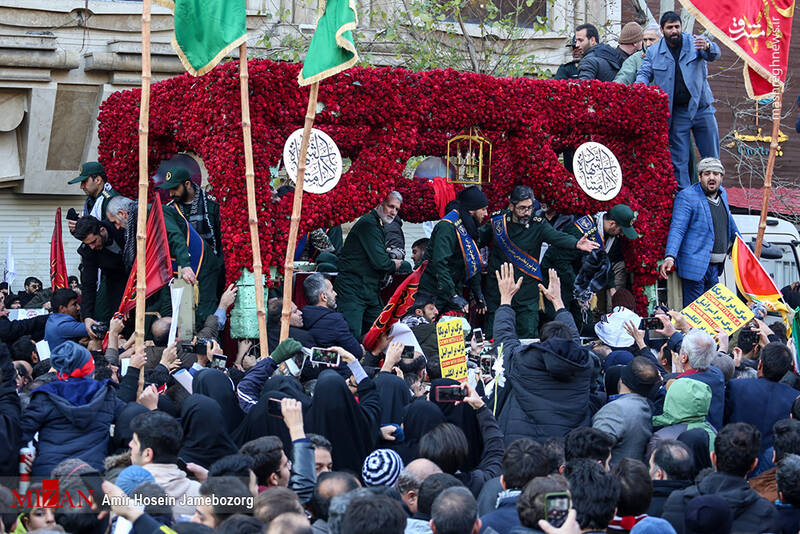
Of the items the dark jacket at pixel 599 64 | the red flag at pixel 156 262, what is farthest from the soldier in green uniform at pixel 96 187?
the dark jacket at pixel 599 64

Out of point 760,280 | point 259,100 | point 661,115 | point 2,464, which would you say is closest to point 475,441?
point 2,464

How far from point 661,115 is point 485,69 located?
221 inches

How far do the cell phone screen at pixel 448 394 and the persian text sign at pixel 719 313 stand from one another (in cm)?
340

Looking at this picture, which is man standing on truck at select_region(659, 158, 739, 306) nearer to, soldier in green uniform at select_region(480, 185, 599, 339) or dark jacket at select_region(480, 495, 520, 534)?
soldier in green uniform at select_region(480, 185, 599, 339)

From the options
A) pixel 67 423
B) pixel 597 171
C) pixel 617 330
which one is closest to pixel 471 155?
pixel 597 171

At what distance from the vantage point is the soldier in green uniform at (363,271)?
12680 mm

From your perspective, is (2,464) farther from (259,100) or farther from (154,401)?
(259,100)

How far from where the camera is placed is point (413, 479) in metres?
6.00

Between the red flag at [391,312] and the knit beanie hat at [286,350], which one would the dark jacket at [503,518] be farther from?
the red flag at [391,312]

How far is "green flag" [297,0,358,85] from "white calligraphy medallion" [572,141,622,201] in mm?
4466

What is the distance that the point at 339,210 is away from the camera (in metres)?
12.6

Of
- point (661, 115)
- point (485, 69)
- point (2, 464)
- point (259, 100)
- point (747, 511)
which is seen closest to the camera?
point (747, 511)

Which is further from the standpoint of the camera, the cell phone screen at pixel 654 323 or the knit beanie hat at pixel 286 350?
the cell phone screen at pixel 654 323

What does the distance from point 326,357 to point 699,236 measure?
694 cm
